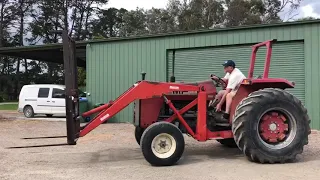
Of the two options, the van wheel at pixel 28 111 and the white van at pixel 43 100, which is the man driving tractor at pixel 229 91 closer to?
the white van at pixel 43 100

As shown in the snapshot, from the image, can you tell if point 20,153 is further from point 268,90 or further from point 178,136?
point 268,90

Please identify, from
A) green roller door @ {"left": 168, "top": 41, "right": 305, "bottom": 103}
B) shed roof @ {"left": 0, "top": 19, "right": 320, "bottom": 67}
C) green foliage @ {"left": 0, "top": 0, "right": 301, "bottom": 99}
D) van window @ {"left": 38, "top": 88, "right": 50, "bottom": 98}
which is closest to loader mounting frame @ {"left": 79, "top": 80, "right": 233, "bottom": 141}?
green roller door @ {"left": 168, "top": 41, "right": 305, "bottom": 103}

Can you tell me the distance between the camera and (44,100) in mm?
20906

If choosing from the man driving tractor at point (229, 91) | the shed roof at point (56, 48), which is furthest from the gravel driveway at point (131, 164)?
the shed roof at point (56, 48)

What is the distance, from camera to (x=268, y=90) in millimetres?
8062

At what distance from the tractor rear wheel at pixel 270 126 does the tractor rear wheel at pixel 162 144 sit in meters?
1.10

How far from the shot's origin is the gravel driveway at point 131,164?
7.00 m

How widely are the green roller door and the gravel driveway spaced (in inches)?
168

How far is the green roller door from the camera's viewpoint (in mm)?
14961

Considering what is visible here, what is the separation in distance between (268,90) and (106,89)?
11.6 meters

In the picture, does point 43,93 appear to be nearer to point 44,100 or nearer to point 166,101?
point 44,100

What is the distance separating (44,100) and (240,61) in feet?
33.2

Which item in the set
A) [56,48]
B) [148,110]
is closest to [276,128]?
[148,110]

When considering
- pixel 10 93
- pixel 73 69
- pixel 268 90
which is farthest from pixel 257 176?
pixel 10 93
